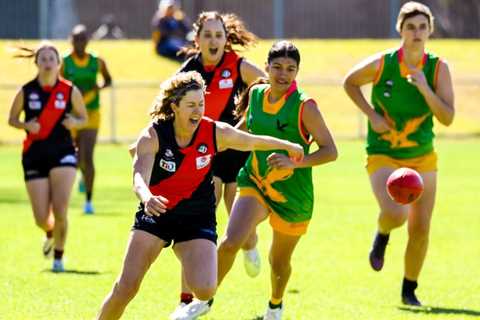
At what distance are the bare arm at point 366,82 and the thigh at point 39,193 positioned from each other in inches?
121

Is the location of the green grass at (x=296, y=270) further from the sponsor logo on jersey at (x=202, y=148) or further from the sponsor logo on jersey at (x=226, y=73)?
the sponsor logo on jersey at (x=202, y=148)

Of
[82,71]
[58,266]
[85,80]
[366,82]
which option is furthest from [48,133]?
[85,80]

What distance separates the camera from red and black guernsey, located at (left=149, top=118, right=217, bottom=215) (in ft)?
26.5

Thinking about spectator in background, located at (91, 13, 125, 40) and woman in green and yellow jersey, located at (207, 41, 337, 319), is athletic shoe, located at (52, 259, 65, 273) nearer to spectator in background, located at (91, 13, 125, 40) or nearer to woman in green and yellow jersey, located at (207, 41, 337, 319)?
woman in green and yellow jersey, located at (207, 41, 337, 319)

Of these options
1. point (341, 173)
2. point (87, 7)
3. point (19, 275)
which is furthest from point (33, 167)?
point (87, 7)

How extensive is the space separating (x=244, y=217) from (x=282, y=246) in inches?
14.5

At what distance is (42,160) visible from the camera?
39.3 ft

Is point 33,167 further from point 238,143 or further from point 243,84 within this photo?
point 238,143

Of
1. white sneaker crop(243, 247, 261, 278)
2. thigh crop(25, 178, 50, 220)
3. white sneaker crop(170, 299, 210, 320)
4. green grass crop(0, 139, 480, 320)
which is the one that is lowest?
green grass crop(0, 139, 480, 320)

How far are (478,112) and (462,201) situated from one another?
13.0 m

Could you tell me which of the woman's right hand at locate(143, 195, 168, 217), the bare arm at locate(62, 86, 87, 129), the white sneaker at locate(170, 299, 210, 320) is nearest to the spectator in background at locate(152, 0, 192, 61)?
the bare arm at locate(62, 86, 87, 129)

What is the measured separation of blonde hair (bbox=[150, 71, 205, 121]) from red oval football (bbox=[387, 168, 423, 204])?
79.5 inches

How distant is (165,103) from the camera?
815 cm

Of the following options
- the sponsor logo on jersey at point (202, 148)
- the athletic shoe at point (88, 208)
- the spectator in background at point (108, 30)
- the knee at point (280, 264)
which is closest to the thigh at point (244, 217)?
the knee at point (280, 264)
